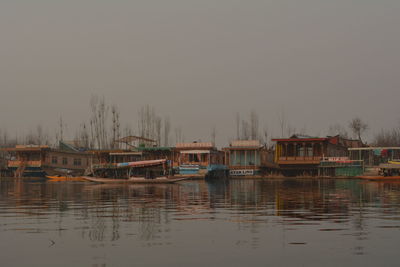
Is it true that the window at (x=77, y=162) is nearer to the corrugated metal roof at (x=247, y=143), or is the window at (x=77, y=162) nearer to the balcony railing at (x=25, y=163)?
the balcony railing at (x=25, y=163)

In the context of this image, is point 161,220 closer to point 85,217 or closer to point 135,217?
point 135,217

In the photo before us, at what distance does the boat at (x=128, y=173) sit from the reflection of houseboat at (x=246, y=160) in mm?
16192

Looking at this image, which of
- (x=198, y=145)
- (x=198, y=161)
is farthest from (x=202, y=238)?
→ (x=198, y=145)

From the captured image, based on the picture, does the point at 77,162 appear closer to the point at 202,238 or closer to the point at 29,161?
the point at 29,161

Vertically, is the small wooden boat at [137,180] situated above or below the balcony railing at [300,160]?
below

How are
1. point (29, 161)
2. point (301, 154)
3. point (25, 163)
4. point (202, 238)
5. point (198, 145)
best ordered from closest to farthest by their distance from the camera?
point (202, 238) → point (301, 154) → point (198, 145) → point (25, 163) → point (29, 161)

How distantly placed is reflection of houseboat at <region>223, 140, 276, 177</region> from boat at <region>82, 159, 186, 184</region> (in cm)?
1619

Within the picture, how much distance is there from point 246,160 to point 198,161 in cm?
854

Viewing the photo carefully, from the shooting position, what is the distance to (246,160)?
77.0 metres

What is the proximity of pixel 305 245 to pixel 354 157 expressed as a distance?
69397 mm

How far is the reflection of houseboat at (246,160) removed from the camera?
7575 centimetres

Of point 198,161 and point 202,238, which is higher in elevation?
point 198,161

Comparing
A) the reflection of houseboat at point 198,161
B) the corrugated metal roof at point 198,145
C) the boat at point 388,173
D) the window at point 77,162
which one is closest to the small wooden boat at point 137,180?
the reflection of houseboat at point 198,161

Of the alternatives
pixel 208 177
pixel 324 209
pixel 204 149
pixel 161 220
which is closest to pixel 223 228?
pixel 161 220
